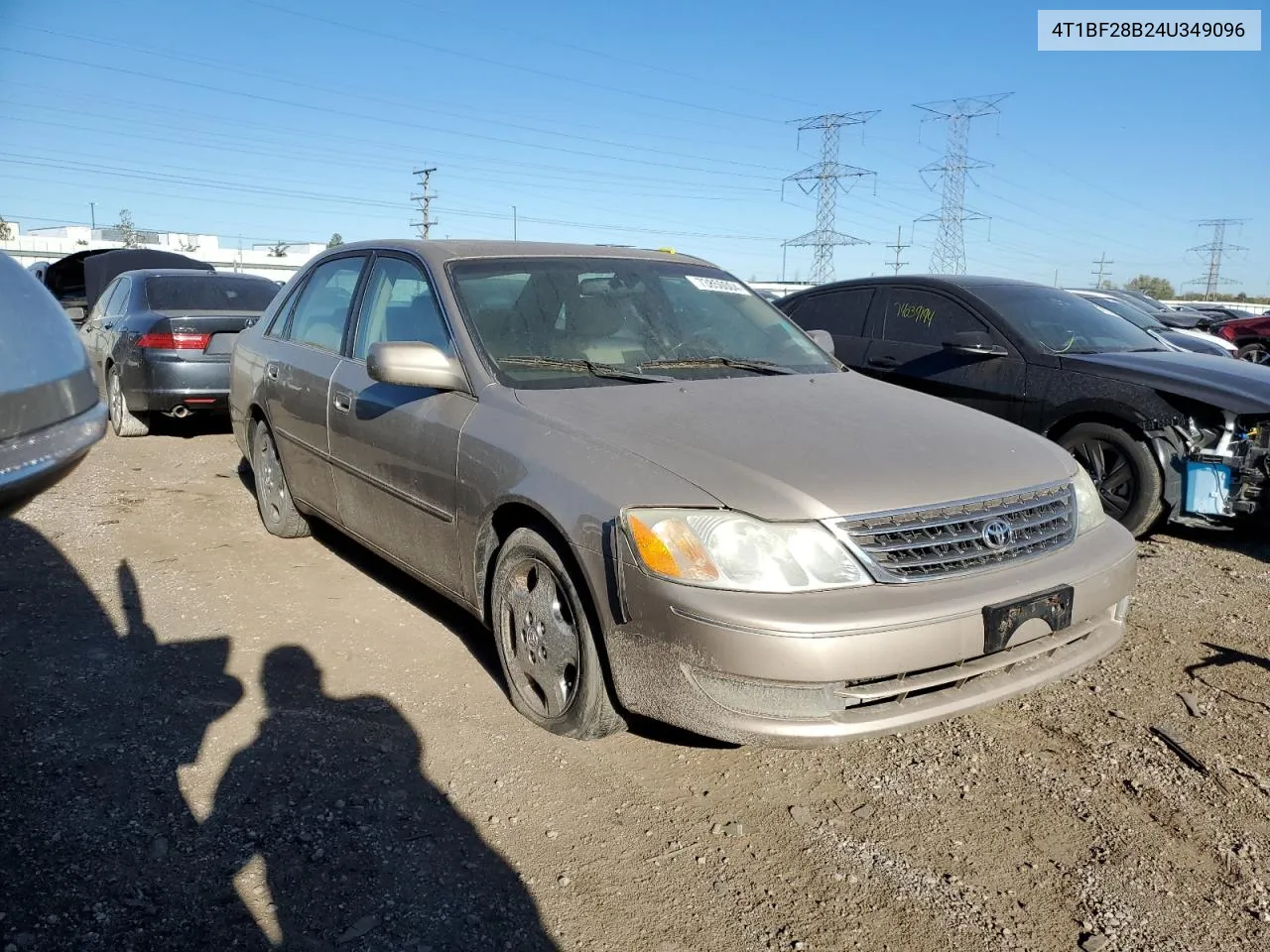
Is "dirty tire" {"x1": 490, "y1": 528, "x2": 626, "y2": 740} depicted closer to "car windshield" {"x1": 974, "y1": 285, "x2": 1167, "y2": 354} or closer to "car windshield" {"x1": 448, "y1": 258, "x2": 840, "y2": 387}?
"car windshield" {"x1": 448, "y1": 258, "x2": 840, "y2": 387}

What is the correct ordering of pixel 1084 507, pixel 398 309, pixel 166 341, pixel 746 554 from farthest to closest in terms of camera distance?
pixel 166 341
pixel 398 309
pixel 1084 507
pixel 746 554

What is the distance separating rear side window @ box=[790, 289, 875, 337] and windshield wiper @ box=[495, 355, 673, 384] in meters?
3.90

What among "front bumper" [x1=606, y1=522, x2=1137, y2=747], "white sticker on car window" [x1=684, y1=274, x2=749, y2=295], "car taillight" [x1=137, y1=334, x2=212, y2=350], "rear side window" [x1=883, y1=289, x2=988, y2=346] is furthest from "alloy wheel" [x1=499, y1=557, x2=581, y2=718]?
"car taillight" [x1=137, y1=334, x2=212, y2=350]

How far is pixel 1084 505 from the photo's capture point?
324 cm

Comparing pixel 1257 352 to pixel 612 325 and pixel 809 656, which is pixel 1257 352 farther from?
pixel 809 656

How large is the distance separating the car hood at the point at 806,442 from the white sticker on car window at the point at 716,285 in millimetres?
845

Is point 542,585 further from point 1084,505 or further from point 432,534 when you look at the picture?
point 1084,505

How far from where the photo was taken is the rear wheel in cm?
1586

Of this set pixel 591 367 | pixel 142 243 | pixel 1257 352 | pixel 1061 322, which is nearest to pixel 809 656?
pixel 591 367

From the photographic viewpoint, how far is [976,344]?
6121mm

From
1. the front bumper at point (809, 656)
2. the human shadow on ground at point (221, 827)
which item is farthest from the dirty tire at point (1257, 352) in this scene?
the human shadow on ground at point (221, 827)

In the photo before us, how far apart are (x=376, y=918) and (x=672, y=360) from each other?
227cm

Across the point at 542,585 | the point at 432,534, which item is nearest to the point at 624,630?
the point at 542,585

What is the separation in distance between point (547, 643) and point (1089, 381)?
4123mm
